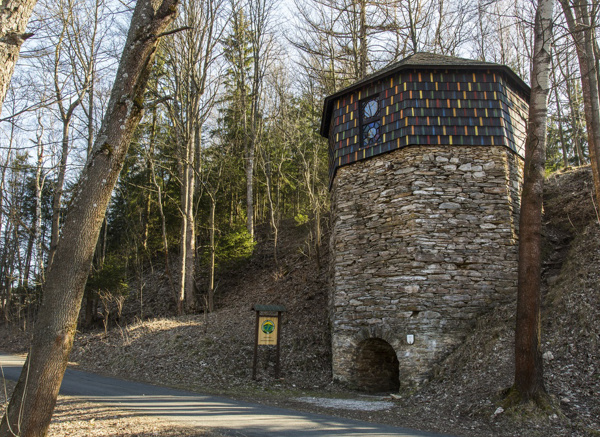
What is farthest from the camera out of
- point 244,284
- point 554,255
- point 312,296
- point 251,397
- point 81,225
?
point 244,284

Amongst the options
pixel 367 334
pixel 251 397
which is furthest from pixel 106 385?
pixel 367 334

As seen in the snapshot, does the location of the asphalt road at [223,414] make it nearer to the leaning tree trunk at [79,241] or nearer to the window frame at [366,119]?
the leaning tree trunk at [79,241]

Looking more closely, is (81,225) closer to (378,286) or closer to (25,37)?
(25,37)

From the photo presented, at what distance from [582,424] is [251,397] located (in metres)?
5.83

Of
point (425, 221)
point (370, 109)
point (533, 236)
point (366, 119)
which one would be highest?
point (370, 109)

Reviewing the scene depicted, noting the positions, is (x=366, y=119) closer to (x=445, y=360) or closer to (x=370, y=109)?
(x=370, y=109)

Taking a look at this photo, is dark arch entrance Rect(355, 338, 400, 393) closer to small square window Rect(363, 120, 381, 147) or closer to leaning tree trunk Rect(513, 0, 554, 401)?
leaning tree trunk Rect(513, 0, 554, 401)

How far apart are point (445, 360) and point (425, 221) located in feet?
10.3

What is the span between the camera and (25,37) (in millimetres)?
4137

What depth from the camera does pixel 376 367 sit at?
35.3ft

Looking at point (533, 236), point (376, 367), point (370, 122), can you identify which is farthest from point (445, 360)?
point (370, 122)

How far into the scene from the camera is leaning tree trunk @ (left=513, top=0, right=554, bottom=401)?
657cm

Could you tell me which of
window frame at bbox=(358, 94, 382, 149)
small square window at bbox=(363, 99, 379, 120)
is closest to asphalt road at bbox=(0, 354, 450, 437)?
window frame at bbox=(358, 94, 382, 149)

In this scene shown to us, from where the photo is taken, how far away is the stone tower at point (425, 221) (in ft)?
32.4
